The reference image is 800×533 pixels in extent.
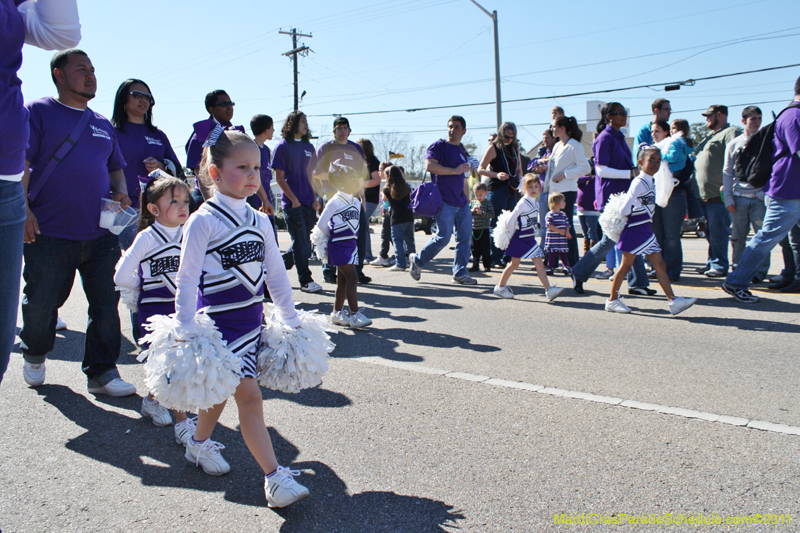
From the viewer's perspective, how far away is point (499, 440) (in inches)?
125

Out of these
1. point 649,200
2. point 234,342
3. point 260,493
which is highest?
point 649,200

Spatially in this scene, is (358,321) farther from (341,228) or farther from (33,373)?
(33,373)

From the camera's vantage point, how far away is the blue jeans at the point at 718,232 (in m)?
8.74

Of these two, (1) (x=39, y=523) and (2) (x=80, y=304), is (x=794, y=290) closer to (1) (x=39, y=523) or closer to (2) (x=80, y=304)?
(1) (x=39, y=523)

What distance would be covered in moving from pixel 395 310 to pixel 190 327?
4.37 metres

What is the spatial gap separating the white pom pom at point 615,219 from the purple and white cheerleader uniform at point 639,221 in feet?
0.14

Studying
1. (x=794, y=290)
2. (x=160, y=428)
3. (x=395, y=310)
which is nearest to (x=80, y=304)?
(x=395, y=310)

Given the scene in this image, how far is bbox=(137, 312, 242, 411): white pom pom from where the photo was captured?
97.3 inches

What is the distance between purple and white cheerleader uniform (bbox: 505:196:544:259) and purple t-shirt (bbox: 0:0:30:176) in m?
5.99

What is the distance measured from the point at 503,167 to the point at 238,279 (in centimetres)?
745

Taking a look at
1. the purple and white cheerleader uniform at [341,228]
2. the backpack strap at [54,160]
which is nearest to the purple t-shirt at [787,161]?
the purple and white cheerleader uniform at [341,228]

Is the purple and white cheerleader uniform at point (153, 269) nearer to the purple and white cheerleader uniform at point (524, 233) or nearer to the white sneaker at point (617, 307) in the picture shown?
the white sneaker at point (617, 307)

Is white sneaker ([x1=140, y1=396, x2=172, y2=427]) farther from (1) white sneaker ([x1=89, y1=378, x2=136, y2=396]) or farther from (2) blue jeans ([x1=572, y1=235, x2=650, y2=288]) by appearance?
(2) blue jeans ([x1=572, y1=235, x2=650, y2=288])

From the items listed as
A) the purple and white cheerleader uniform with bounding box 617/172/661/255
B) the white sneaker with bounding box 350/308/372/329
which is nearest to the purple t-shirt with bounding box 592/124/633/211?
the purple and white cheerleader uniform with bounding box 617/172/661/255
